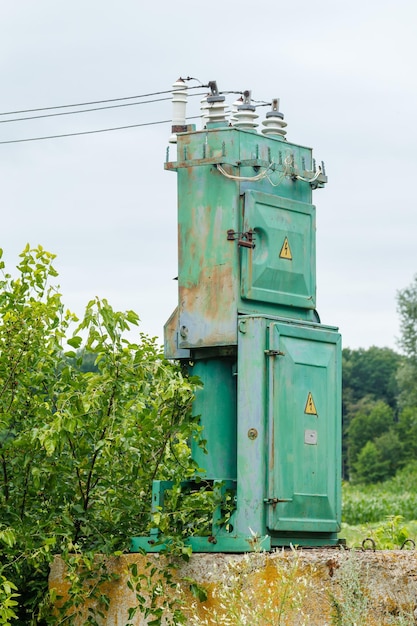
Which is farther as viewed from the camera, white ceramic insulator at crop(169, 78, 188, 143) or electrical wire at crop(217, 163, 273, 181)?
white ceramic insulator at crop(169, 78, 188, 143)

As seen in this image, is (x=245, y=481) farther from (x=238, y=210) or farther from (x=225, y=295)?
(x=238, y=210)

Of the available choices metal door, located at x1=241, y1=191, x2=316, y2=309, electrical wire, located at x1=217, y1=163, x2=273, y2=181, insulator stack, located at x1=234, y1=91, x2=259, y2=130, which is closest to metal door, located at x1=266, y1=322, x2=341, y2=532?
metal door, located at x1=241, y1=191, x2=316, y2=309

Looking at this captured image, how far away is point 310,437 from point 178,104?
92.5 inches

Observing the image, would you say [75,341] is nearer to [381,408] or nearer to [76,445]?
[76,445]

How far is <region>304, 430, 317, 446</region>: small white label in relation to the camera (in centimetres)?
770

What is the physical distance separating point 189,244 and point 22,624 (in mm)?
2619

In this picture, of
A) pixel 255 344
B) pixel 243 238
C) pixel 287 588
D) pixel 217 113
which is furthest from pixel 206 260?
pixel 287 588

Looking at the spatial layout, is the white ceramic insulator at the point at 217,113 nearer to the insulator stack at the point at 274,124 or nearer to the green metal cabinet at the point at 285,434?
the insulator stack at the point at 274,124

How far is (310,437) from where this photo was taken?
7727 mm

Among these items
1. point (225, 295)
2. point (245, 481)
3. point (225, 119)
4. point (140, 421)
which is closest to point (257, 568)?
point (245, 481)

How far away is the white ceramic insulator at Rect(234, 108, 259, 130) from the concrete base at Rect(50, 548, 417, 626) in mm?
2727

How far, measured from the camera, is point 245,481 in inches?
293

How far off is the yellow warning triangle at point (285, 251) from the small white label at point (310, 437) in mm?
1112

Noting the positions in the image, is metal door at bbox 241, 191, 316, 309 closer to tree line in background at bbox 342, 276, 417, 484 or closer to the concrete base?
the concrete base
